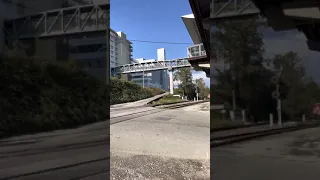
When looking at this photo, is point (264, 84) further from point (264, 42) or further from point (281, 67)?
point (264, 42)

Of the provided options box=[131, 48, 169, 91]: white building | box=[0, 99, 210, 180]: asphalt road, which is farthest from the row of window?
box=[131, 48, 169, 91]: white building

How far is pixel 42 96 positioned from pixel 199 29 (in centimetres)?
567

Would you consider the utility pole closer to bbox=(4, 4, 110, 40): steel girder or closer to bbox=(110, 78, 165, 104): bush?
bbox=(4, 4, 110, 40): steel girder

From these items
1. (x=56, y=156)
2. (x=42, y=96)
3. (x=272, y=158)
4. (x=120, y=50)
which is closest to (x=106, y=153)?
(x=56, y=156)

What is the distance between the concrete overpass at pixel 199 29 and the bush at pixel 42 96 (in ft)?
8.52

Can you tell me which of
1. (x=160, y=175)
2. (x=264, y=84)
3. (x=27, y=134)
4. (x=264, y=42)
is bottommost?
(x=160, y=175)

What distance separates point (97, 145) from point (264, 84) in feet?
7.62

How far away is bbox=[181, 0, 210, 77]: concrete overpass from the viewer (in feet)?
18.5

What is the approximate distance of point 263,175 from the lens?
3080 millimetres

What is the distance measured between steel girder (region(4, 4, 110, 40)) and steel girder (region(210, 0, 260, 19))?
5.11 feet

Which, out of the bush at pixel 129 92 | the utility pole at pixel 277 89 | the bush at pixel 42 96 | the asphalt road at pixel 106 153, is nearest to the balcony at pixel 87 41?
the bush at pixel 42 96

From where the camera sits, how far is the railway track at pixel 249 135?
3.02 meters

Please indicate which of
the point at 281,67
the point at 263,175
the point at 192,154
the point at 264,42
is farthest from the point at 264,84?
the point at 192,154

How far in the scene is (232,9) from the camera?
10.4 ft
